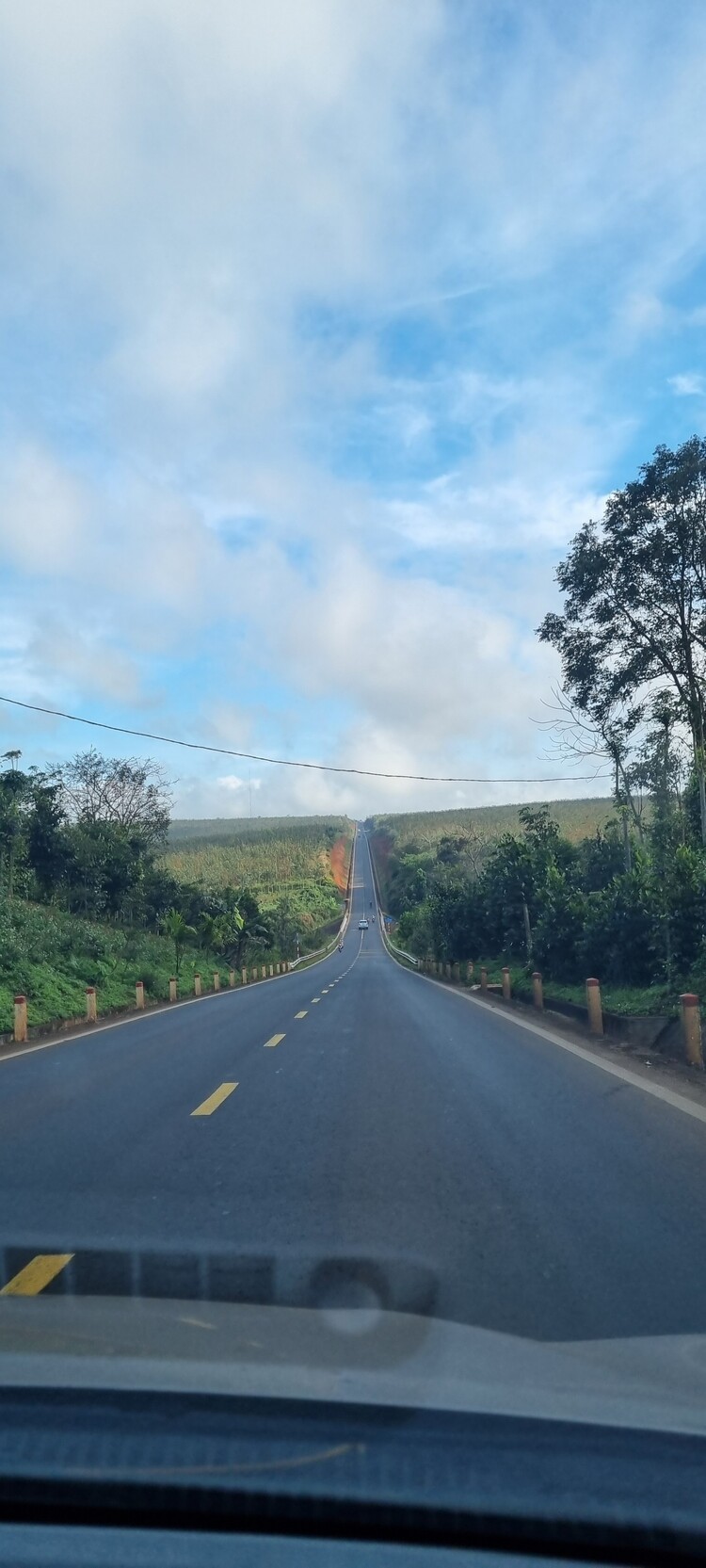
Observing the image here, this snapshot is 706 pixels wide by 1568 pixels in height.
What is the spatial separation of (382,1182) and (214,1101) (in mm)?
3584

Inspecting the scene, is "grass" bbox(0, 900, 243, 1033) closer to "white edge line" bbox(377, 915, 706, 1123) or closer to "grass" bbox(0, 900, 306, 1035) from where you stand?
"grass" bbox(0, 900, 306, 1035)

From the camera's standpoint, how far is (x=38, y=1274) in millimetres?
5141

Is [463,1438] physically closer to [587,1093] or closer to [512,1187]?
[512,1187]

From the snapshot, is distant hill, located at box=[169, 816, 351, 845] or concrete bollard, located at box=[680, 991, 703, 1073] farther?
distant hill, located at box=[169, 816, 351, 845]

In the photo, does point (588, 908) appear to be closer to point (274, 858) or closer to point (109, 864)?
point (109, 864)

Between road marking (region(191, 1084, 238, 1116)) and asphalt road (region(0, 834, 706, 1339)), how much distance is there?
0.28 feet

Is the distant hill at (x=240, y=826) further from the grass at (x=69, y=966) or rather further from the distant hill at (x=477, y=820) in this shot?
the grass at (x=69, y=966)

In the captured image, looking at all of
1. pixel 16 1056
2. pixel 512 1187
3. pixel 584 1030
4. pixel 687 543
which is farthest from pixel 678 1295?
pixel 687 543

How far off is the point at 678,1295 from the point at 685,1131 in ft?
12.8

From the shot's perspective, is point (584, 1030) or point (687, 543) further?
point (687, 543)

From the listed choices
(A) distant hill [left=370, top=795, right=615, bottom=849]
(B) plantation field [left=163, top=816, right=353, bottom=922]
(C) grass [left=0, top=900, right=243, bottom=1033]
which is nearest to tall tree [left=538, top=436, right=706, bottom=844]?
(C) grass [left=0, top=900, right=243, bottom=1033]

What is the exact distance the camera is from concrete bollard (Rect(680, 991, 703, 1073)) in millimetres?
12176

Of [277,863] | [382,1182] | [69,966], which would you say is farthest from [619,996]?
[277,863]

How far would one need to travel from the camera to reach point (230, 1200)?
257 inches
